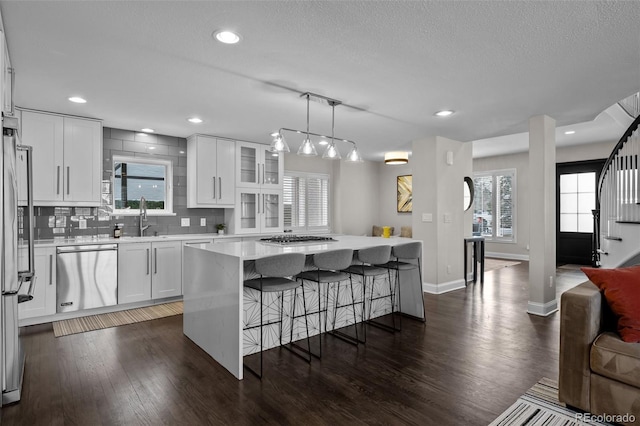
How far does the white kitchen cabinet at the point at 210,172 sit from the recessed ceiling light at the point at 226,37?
308 centimetres

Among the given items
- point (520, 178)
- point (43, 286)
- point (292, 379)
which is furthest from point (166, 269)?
point (520, 178)

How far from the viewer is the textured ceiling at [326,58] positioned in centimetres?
213

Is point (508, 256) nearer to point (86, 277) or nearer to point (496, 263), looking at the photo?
point (496, 263)

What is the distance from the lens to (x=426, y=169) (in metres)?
5.50

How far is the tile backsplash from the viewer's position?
4555 mm

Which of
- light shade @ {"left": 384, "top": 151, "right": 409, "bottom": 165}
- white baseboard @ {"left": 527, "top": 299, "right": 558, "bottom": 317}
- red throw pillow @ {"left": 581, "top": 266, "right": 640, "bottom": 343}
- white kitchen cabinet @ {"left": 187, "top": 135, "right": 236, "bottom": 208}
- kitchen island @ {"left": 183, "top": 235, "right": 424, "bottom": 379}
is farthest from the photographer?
light shade @ {"left": 384, "top": 151, "right": 409, "bottom": 165}

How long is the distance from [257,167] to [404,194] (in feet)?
13.2

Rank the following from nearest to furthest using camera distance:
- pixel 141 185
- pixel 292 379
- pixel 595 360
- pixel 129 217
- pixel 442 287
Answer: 1. pixel 595 360
2. pixel 292 379
3. pixel 129 217
4. pixel 141 185
5. pixel 442 287

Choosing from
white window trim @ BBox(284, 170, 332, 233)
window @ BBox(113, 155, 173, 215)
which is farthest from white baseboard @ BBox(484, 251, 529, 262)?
window @ BBox(113, 155, 173, 215)

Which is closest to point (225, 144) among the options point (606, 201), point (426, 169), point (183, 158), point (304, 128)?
point (183, 158)

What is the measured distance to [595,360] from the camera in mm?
2049

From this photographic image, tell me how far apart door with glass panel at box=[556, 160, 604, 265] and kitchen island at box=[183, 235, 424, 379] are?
6.31 meters

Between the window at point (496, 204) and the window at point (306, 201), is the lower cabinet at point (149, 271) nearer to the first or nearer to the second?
the window at point (306, 201)

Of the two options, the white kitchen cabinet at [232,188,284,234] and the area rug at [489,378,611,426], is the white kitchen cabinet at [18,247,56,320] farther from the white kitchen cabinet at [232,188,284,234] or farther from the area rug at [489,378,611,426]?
the area rug at [489,378,611,426]
